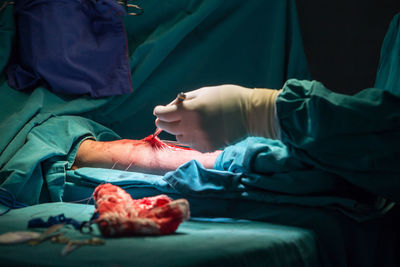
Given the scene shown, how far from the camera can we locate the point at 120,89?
70.3 inches

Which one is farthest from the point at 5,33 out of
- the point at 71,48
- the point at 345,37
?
the point at 345,37

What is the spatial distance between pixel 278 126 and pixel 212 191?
27 cm

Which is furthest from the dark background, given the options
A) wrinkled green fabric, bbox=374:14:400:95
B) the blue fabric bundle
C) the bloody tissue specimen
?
the bloody tissue specimen

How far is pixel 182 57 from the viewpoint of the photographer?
1.91 metres

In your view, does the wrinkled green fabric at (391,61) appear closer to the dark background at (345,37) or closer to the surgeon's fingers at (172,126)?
the dark background at (345,37)

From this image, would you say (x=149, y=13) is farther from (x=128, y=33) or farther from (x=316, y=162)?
(x=316, y=162)

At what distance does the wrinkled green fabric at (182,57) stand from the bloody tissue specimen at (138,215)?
0.73 meters

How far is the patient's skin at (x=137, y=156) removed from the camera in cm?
140

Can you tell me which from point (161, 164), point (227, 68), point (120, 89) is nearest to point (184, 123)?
point (161, 164)

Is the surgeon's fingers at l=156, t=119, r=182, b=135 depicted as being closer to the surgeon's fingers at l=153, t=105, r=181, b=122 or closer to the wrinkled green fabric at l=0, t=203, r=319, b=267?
the surgeon's fingers at l=153, t=105, r=181, b=122

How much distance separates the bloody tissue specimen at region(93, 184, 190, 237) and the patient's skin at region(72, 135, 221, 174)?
18.2 inches

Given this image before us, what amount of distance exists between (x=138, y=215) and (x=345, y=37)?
137 centimetres

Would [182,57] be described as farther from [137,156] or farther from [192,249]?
[192,249]

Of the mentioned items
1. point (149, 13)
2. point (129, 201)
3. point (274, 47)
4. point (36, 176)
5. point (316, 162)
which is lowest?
point (36, 176)
